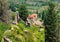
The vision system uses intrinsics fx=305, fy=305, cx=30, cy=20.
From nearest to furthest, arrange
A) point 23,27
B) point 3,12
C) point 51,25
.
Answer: point 23,27, point 3,12, point 51,25

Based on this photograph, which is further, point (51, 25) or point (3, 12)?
point (51, 25)

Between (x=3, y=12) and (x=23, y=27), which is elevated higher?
(x=23, y=27)

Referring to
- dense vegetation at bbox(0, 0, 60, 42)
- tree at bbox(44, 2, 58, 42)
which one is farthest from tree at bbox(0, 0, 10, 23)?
tree at bbox(44, 2, 58, 42)

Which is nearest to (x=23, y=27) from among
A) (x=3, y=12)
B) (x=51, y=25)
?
(x=3, y=12)

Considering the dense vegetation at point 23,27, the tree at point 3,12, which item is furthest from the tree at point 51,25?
the tree at point 3,12

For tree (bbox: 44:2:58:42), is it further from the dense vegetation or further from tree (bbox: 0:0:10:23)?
tree (bbox: 0:0:10:23)

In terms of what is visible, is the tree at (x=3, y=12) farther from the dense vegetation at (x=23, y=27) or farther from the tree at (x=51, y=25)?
the tree at (x=51, y=25)

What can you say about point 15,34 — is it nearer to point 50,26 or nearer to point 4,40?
point 4,40

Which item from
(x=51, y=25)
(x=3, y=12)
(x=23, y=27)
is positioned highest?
(x=23, y=27)

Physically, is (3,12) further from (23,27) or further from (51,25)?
(23,27)
